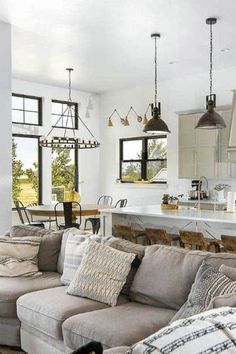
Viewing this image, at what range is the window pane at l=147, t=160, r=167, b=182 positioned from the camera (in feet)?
28.2

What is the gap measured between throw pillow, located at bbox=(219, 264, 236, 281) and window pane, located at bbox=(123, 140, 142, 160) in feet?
21.7

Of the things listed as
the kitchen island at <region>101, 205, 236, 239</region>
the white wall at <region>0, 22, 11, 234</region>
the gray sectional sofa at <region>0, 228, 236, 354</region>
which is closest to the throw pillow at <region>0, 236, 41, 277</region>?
the gray sectional sofa at <region>0, 228, 236, 354</region>

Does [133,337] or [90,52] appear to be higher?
[90,52]

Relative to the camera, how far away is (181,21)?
16.8ft

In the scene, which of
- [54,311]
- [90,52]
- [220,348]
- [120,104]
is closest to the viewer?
[220,348]

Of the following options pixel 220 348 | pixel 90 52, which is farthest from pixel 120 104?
pixel 220 348

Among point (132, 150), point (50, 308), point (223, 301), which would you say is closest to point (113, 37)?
point (132, 150)

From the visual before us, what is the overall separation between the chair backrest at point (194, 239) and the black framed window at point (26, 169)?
4744 millimetres

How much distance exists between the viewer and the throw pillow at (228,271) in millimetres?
2352

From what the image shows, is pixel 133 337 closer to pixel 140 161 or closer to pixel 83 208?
pixel 83 208

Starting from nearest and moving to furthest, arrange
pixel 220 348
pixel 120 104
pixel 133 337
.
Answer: pixel 220 348
pixel 133 337
pixel 120 104

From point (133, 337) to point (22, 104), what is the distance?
6.90 metres

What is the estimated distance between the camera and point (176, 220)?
198 inches

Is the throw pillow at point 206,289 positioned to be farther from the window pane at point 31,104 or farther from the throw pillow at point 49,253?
the window pane at point 31,104
